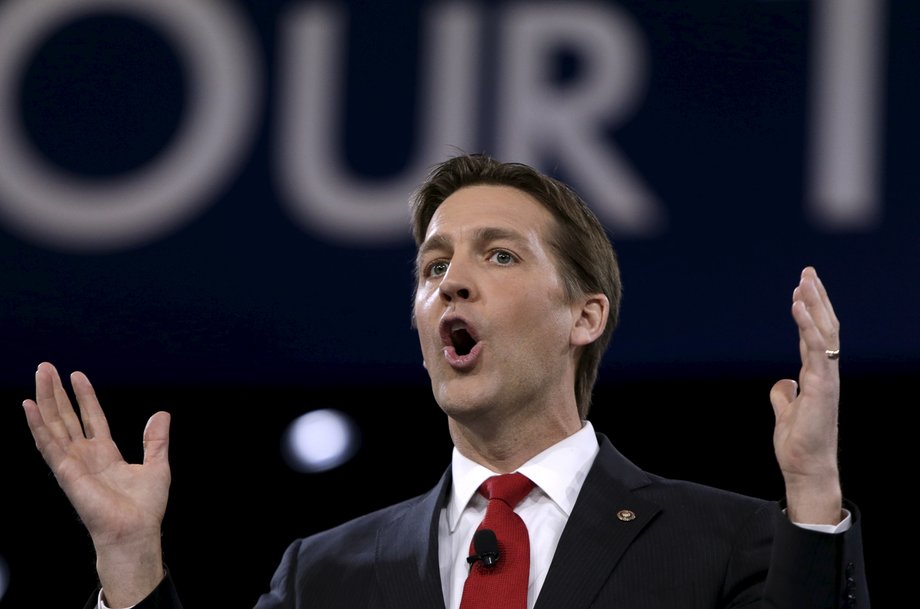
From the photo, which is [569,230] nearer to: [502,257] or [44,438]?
[502,257]

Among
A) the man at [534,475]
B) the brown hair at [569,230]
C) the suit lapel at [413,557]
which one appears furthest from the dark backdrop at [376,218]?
the suit lapel at [413,557]

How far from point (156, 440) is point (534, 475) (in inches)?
26.3

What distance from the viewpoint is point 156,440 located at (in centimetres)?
256

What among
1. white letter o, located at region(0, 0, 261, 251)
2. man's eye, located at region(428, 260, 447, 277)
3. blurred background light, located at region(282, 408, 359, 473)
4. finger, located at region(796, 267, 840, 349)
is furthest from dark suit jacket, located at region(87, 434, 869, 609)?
white letter o, located at region(0, 0, 261, 251)

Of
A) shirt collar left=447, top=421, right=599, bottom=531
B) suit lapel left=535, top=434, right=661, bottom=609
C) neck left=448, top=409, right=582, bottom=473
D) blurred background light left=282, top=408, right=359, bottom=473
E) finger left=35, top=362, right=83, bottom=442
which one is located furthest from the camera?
blurred background light left=282, top=408, right=359, bottom=473

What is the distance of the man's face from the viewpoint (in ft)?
8.94

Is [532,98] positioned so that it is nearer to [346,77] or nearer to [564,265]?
[346,77]

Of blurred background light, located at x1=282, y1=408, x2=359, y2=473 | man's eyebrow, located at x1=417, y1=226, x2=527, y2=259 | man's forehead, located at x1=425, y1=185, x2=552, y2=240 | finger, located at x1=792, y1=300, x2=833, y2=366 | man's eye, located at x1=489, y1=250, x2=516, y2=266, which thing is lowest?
blurred background light, located at x1=282, y1=408, x2=359, y2=473

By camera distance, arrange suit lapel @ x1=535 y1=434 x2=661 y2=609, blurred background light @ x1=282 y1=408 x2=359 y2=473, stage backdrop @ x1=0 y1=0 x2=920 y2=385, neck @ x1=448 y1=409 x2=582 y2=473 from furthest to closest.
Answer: blurred background light @ x1=282 y1=408 x2=359 y2=473 → stage backdrop @ x1=0 y1=0 x2=920 y2=385 → neck @ x1=448 y1=409 x2=582 y2=473 → suit lapel @ x1=535 y1=434 x2=661 y2=609

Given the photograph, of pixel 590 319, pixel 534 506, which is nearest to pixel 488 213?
pixel 590 319

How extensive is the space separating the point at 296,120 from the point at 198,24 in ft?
1.46

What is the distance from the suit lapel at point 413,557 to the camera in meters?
2.50

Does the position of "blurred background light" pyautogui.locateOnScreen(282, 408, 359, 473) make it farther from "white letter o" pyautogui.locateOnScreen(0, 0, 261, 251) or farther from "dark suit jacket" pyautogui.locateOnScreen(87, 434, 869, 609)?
"dark suit jacket" pyautogui.locateOnScreen(87, 434, 869, 609)

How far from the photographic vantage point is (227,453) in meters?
4.24
